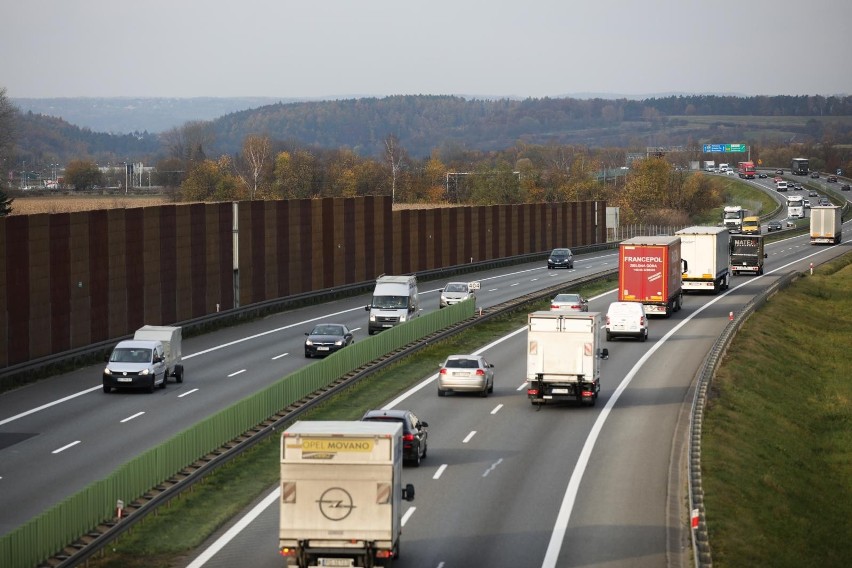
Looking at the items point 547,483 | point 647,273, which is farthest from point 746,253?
point 547,483

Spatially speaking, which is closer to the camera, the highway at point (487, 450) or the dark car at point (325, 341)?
the highway at point (487, 450)

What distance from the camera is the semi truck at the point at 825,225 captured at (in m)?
145

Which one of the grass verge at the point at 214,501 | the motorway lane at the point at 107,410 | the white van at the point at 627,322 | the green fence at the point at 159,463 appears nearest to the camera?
the green fence at the point at 159,463

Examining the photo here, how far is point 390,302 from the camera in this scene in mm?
67438

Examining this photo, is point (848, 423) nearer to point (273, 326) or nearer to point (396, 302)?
Result: point (396, 302)

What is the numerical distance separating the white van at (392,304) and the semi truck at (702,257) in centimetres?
2282

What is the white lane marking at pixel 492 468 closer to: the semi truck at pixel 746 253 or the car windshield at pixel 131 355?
the car windshield at pixel 131 355

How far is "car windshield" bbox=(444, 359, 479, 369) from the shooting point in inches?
1908

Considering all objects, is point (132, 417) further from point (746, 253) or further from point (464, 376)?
point (746, 253)

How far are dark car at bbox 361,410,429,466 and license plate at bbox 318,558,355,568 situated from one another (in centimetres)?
1100

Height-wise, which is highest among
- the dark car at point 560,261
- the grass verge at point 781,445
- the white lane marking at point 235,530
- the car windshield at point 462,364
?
the car windshield at point 462,364

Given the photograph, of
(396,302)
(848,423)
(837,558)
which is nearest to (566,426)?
(837,558)

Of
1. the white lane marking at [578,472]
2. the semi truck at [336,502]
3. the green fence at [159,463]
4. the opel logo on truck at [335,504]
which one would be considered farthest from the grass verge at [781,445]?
the green fence at [159,463]

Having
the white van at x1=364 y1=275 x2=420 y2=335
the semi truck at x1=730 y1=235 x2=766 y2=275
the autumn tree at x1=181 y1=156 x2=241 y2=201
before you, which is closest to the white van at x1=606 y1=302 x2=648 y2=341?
the white van at x1=364 y1=275 x2=420 y2=335
